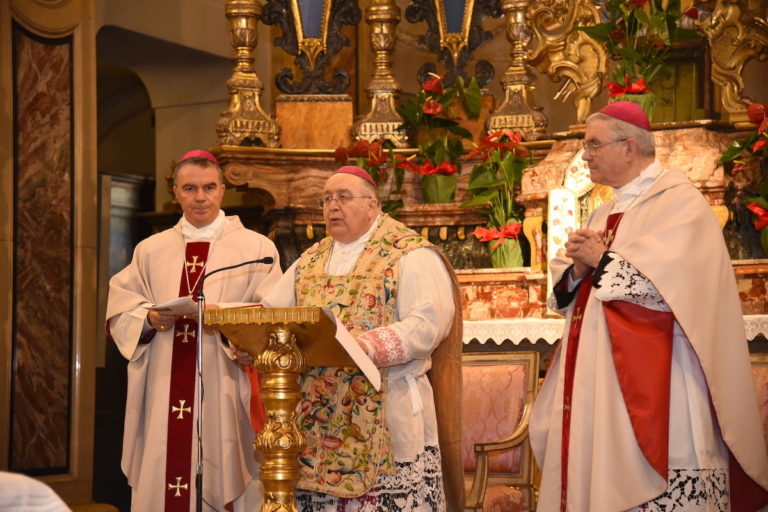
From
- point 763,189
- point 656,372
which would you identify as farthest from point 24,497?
point 763,189

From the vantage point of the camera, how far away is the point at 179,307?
405 cm

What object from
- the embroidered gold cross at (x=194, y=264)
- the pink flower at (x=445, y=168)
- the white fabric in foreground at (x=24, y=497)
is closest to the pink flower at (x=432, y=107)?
the pink flower at (x=445, y=168)

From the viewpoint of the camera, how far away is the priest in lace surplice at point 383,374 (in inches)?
146

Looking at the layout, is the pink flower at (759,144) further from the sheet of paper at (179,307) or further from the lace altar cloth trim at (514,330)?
the sheet of paper at (179,307)

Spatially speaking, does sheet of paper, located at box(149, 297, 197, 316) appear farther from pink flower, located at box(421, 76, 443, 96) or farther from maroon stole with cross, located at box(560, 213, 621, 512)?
pink flower, located at box(421, 76, 443, 96)

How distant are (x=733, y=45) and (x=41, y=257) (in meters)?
3.73

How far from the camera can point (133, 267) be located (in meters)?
4.68

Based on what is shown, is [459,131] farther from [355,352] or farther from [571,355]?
[355,352]

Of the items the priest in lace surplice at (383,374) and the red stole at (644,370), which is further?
the priest in lace surplice at (383,374)

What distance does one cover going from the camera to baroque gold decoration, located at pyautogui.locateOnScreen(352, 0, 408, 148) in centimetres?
659

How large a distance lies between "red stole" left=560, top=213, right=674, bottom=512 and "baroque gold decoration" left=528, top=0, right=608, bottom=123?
250 cm

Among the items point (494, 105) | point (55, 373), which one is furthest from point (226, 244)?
point (494, 105)

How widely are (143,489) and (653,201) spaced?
2.15m

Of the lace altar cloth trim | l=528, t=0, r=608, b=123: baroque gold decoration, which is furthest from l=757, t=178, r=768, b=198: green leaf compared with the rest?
the lace altar cloth trim
